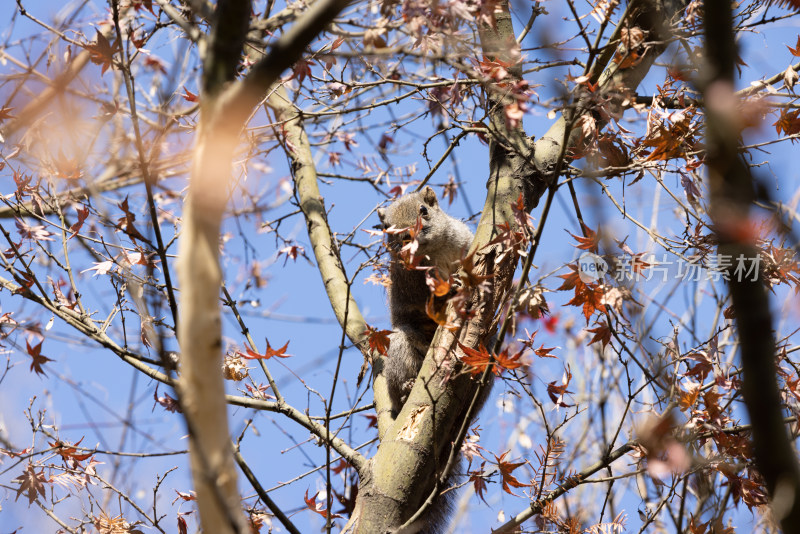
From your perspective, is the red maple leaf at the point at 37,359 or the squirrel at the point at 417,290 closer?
the red maple leaf at the point at 37,359

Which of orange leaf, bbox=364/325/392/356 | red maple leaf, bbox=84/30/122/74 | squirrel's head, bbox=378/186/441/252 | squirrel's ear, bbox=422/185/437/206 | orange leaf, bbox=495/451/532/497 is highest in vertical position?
squirrel's ear, bbox=422/185/437/206

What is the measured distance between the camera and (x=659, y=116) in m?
3.55

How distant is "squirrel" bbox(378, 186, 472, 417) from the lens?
5.41 m

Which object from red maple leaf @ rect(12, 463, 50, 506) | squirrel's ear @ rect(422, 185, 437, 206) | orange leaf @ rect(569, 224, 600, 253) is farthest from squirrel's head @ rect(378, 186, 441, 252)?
red maple leaf @ rect(12, 463, 50, 506)

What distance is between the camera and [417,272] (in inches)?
230

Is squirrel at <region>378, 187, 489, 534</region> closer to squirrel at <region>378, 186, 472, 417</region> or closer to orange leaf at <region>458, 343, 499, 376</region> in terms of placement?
squirrel at <region>378, 186, 472, 417</region>

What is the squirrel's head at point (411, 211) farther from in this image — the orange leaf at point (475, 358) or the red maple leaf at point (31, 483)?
the red maple leaf at point (31, 483)

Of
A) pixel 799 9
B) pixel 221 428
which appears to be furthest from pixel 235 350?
pixel 799 9

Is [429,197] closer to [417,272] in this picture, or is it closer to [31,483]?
[417,272]

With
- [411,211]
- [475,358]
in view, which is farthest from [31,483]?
[411,211]

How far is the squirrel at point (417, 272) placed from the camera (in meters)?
5.41

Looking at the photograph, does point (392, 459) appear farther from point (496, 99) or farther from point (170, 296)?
point (496, 99)

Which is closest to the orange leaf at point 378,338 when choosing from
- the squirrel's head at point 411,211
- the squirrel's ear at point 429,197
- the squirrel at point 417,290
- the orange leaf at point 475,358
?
the orange leaf at point 475,358

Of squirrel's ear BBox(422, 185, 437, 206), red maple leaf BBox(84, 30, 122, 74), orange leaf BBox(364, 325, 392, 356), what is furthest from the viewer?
squirrel's ear BBox(422, 185, 437, 206)
